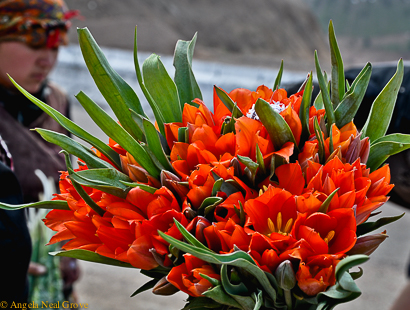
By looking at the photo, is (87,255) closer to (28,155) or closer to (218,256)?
(218,256)

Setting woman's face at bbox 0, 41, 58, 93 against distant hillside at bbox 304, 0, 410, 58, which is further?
distant hillside at bbox 304, 0, 410, 58

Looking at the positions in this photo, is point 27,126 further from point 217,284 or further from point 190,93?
point 217,284

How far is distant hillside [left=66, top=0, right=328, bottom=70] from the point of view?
13.0 m

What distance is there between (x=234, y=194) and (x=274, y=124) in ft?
0.34

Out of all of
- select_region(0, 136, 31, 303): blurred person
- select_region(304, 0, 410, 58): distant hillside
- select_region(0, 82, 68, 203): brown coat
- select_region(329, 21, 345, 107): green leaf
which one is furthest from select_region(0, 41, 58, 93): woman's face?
select_region(304, 0, 410, 58): distant hillside

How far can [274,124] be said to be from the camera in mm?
533

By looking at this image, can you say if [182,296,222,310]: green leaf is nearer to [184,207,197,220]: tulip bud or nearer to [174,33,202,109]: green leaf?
[184,207,197,220]: tulip bud

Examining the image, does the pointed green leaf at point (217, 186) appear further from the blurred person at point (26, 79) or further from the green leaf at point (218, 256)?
the blurred person at point (26, 79)

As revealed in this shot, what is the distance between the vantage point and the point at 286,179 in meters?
0.53

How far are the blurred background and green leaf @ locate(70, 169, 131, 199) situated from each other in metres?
1.28

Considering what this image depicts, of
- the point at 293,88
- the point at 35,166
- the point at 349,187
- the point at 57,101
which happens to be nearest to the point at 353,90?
the point at 349,187

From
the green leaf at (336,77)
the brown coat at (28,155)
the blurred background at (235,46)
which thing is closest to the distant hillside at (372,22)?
the blurred background at (235,46)

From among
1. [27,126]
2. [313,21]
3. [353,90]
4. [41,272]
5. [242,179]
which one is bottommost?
[41,272]

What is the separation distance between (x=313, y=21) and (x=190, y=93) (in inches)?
946
